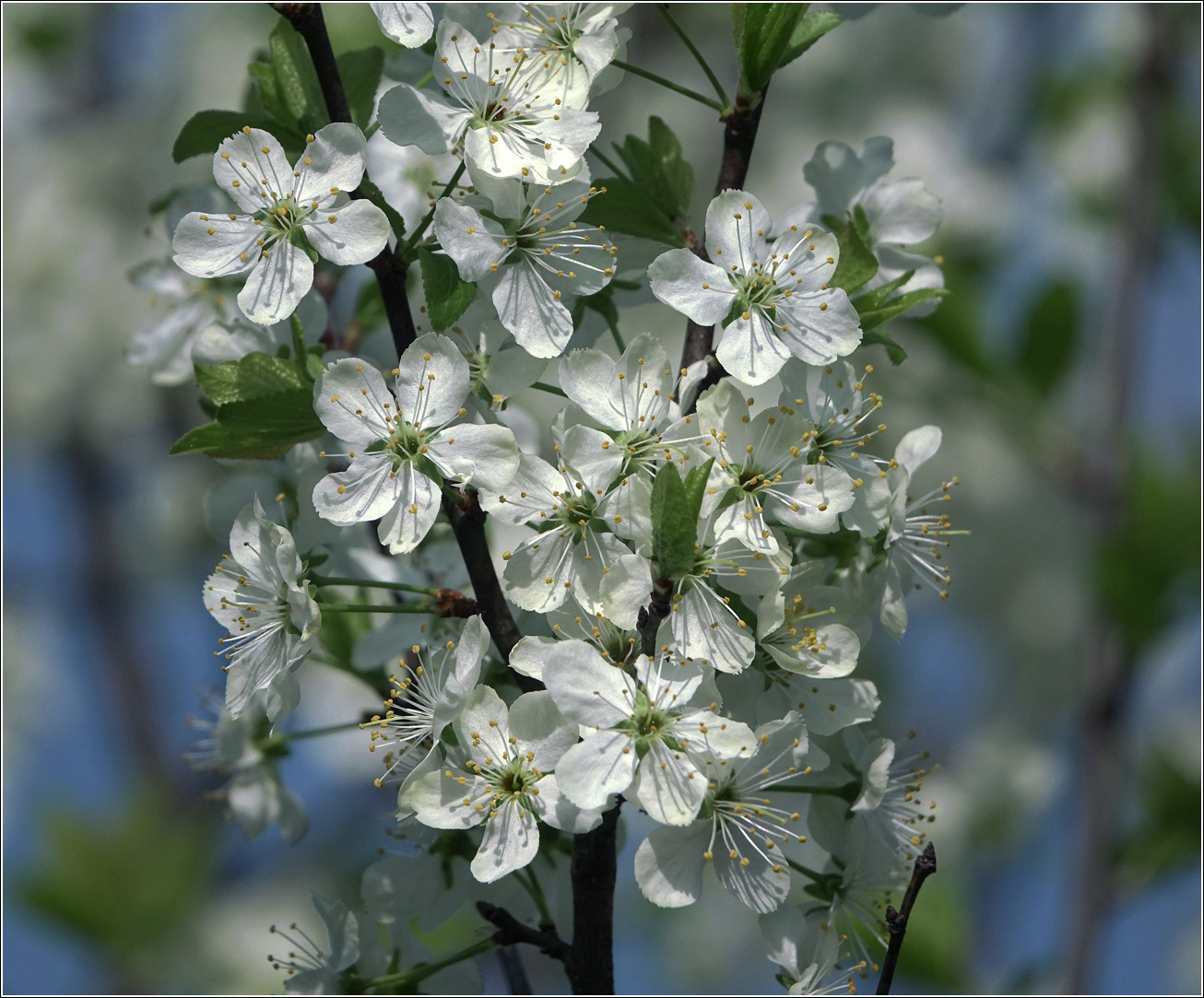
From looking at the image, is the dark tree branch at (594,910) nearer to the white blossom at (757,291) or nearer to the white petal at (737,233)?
the white blossom at (757,291)

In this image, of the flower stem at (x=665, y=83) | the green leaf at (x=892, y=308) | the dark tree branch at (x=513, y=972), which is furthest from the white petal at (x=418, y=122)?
the dark tree branch at (x=513, y=972)

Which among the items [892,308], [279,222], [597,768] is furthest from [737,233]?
[597,768]

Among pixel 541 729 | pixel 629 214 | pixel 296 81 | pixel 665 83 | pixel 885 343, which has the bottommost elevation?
pixel 541 729

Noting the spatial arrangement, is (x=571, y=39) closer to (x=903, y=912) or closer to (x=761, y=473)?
(x=761, y=473)

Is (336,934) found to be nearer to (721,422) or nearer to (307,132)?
(721,422)

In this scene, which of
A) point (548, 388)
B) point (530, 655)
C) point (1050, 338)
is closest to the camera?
point (530, 655)

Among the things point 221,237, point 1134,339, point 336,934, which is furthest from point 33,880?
point 1134,339
